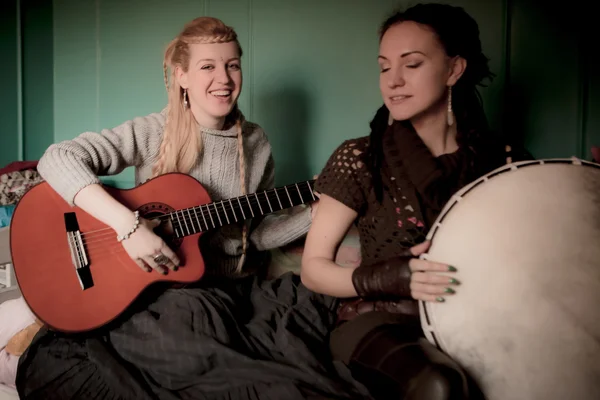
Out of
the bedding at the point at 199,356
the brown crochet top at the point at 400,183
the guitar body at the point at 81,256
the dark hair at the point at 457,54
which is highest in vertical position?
the dark hair at the point at 457,54

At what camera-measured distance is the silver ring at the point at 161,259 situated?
4.26ft

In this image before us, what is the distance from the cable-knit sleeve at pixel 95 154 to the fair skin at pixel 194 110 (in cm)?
5

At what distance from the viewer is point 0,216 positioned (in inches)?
75.7

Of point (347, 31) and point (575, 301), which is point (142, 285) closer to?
point (575, 301)

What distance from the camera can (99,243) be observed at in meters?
1.33

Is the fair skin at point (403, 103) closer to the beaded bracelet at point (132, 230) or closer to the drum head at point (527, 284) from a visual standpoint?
the drum head at point (527, 284)

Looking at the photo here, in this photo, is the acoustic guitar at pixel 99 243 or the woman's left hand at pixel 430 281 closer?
the woman's left hand at pixel 430 281

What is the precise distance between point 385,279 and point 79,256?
36.6 inches

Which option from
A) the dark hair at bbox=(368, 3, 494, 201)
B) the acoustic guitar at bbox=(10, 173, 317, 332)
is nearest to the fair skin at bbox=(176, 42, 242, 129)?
the acoustic guitar at bbox=(10, 173, 317, 332)

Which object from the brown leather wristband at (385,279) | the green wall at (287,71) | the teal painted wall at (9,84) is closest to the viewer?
the brown leather wristband at (385,279)

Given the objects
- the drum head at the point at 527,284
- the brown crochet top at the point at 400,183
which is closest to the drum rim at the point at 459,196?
the drum head at the point at 527,284

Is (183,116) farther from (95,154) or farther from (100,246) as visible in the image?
(100,246)

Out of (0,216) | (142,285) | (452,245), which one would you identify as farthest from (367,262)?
(0,216)

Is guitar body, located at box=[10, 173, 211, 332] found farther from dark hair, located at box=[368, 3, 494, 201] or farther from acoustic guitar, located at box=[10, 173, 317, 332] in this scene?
dark hair, located at box=[368, 3, 494, 201]
